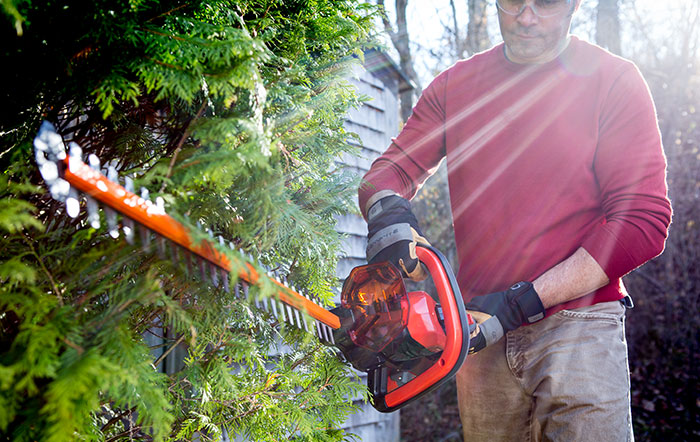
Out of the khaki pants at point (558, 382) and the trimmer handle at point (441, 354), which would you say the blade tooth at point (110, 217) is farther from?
the khaki pants at point (558, 382)

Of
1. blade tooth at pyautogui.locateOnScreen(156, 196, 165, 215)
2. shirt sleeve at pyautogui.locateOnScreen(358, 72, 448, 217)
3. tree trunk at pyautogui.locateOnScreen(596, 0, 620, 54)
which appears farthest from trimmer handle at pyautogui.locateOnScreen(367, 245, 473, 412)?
tree trunk at pyautogui.locateOnScreen(596, 0, 620, 54)

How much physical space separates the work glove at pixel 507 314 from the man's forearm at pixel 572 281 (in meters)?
0.05

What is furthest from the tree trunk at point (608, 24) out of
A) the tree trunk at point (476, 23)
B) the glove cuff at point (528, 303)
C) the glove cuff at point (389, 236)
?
the glove cuff at point (389, 236)

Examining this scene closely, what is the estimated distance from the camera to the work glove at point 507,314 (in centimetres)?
189

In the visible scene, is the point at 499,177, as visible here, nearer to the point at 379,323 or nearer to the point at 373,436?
the point at 379,323

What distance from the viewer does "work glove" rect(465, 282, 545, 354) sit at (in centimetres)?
189

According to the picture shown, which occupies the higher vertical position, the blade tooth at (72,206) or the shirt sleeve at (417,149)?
the shirt sleeve at (417,149)

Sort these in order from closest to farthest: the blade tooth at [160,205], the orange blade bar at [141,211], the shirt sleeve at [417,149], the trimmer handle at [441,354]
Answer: the orange blade bar at [141,211]
the blade tooth at [160,205]
the trimmer handle at [441,354]
the shirt sleeve at [417,149]

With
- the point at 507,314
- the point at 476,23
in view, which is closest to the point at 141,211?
the point at 507,314

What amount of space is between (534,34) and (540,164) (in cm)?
58

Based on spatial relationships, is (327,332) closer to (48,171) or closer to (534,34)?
(48,171)

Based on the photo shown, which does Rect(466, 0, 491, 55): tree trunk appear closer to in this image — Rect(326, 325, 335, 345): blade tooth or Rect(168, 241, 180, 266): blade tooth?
Rect(326, 325, 335, 345): blade tooth

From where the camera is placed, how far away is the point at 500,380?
2191 mm

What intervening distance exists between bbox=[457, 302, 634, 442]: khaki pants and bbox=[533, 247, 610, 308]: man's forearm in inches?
4.4
